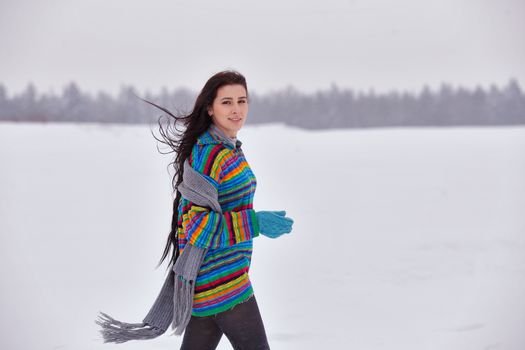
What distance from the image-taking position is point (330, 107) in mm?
49625

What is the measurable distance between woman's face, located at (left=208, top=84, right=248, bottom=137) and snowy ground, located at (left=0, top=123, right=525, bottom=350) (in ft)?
6.27

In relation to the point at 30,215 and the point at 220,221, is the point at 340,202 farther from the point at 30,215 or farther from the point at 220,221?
the point at 220,221

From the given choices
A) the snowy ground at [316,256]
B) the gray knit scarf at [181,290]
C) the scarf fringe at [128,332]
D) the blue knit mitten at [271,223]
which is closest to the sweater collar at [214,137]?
the gray knit scarf at [181,290]

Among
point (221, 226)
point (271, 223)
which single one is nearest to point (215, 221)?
point (221, 226)

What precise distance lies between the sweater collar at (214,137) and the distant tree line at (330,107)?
37046 mm

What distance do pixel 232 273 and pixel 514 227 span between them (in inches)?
249

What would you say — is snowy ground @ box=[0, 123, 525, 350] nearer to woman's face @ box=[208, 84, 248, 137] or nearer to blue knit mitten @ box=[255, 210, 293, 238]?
blue knit mitten @ box=[255, 210, 293, 238]

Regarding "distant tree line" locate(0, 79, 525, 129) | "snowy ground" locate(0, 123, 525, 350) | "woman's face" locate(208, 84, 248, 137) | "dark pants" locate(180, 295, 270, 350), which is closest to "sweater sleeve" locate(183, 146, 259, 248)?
"woman's face" locate(208, 84, 248, 137)

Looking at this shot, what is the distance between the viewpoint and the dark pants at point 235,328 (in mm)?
1811

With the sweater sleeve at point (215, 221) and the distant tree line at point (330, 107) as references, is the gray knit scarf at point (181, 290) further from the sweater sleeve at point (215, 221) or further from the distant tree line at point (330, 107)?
the distant tree line at point (330, 107)

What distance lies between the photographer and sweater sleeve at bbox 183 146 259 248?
5.50ft

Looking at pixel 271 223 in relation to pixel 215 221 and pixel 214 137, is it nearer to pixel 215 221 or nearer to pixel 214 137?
pixel 215 221

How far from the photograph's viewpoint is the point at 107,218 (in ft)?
23.9

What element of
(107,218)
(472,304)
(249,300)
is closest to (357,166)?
(107,218)
